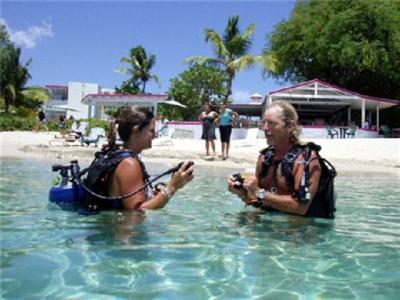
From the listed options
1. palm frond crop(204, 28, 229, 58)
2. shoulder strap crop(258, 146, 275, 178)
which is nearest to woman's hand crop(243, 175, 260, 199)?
shoulder strap crop(258, 146, 275, 178)

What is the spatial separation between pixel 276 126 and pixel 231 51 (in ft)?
115

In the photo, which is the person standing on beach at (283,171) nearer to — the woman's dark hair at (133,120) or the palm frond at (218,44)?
the woman's dark hair at (133,120)

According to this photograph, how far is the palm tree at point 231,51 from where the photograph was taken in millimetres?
36594

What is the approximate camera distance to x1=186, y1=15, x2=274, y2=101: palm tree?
36594 mm

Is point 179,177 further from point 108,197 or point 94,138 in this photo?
point 94,138

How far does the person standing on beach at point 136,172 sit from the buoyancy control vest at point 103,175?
1.5 inches

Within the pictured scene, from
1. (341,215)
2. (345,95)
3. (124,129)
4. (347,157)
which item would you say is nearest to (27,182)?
(124,129)

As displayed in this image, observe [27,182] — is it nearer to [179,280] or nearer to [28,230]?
[28,230]

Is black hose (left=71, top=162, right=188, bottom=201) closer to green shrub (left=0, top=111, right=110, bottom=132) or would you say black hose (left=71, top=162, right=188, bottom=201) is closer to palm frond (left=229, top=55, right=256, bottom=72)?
green shrub (left=0, top=111, right=110, bottom=132)

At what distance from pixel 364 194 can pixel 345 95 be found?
24303 millimetres

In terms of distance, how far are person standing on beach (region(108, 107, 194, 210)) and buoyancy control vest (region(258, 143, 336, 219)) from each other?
847 millimetres

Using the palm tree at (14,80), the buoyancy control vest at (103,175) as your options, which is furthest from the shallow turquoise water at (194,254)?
the palm tree at (14,80)

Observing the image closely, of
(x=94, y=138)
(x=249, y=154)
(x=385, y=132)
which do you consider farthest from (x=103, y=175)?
(x=385, y=132)

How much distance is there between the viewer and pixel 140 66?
5534 centimetres
